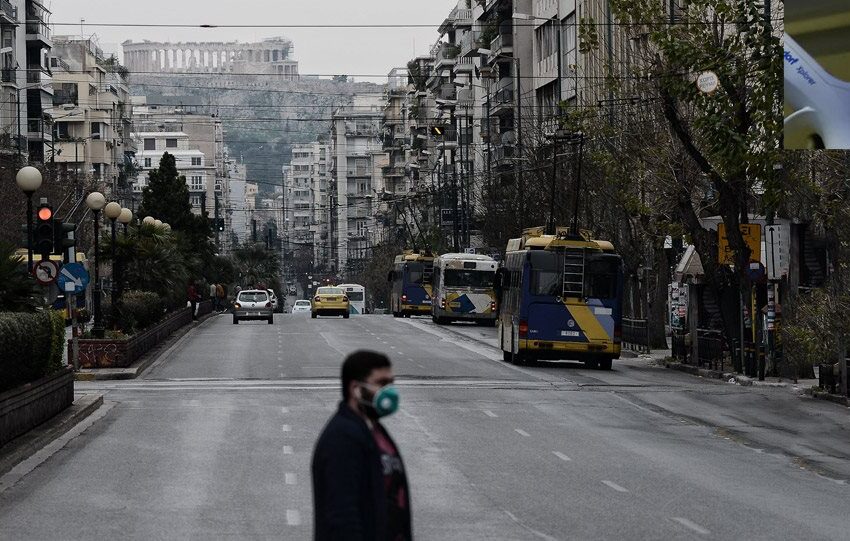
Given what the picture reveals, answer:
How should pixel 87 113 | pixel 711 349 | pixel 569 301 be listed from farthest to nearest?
pixel 87 113 < pixel 569 301 < pixel 711 349

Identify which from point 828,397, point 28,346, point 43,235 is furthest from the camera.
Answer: point 43,235

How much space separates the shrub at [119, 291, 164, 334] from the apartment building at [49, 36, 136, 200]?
86.3 metres

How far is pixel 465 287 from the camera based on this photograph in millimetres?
71500

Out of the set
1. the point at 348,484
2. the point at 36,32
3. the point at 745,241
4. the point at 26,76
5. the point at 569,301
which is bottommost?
the point at 348,484

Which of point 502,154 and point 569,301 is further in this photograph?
point 502,154

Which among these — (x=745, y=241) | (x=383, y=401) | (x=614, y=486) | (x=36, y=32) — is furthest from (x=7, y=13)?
(x=383, y=401)

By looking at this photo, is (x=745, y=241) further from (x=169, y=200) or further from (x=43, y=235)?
(x=169, y=200)

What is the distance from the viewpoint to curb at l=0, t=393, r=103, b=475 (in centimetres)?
2035

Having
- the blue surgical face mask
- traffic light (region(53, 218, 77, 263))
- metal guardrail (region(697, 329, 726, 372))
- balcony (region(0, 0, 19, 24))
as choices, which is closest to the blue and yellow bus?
metal guardrail (region(697, 329, 726, 372))

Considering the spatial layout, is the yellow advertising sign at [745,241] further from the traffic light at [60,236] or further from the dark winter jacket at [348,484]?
the dark winter jacket at [348,484]

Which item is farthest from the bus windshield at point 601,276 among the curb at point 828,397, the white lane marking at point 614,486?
the white lane marking at point 614,486

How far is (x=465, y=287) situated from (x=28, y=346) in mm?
48689

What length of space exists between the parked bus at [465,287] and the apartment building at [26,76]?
38599 millimetres

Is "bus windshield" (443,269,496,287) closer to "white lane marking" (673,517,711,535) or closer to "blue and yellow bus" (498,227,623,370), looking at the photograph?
"blue and yellow bus" (498,227,623,370)
